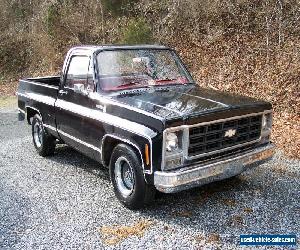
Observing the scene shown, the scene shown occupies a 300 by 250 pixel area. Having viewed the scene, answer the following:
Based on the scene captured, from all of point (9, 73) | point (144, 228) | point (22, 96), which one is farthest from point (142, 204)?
point (9, 73)

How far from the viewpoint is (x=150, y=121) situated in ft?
15.3

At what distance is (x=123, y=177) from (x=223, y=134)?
54.2 inches

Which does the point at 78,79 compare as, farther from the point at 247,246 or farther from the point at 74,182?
the point at 247,246

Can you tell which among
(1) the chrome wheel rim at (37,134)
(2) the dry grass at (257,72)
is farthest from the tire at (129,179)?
(2) the dry grass at (257,72)

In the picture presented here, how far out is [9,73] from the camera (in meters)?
19.9

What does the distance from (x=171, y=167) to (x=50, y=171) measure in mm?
2843

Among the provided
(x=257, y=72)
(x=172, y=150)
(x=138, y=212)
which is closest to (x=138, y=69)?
(x=172, y=150)

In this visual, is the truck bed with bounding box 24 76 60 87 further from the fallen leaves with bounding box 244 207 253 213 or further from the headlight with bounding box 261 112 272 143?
the fallen leaves with bounding box 244 207 253 213

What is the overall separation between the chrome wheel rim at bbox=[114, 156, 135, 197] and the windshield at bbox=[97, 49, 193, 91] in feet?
3.48

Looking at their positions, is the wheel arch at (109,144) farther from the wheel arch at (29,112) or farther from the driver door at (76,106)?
the wheel arch at (29,112)

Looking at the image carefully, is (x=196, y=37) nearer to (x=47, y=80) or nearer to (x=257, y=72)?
(x=257, y=72)

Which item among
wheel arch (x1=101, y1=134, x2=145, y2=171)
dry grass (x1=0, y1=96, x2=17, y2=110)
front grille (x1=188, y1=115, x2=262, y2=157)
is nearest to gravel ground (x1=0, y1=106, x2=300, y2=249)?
wheel arch (x1=101, y1=134, x2=145, y2=171)

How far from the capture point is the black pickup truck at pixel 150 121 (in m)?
4.62

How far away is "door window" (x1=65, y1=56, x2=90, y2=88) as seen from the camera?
602 centimetres
